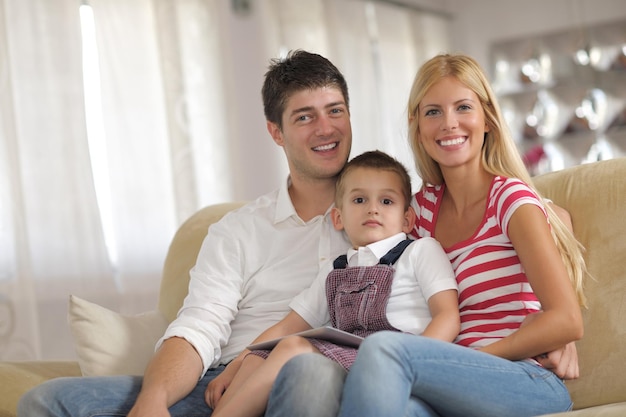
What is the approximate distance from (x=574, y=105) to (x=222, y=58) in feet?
10.2

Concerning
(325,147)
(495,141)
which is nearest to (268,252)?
(325,147)

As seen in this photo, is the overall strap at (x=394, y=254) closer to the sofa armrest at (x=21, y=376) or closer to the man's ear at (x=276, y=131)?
the man's ear at (x=276, y=131)

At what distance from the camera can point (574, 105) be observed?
21.3 feet

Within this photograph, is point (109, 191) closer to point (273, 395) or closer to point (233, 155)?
point (233, 155)

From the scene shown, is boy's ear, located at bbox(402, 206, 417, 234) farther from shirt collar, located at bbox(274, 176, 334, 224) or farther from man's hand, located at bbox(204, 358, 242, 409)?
man's hand, located at bbox(204, 358, 242, 409)

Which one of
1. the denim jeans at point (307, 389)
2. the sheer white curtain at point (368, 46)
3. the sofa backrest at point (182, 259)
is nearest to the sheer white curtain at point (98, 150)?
the sheer white curtain at point (368, 46)

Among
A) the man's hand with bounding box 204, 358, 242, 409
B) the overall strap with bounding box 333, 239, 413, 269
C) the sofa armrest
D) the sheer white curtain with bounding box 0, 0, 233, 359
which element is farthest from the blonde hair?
the sheer white curtain with bounding box 0, 0, 233, 359

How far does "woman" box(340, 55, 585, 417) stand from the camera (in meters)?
1.69

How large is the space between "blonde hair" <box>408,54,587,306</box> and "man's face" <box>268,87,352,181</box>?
27cm

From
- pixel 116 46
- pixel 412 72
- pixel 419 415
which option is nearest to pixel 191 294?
pixel 419 415

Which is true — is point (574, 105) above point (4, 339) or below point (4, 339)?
above

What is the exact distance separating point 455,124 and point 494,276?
0.37m

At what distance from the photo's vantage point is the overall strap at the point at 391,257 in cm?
208

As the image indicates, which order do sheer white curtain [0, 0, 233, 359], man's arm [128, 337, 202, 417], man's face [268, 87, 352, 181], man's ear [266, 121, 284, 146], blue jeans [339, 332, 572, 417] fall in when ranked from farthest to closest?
1. sheer white curtain [0, 0, 233, 359]
2. man's ear [266, 121, 284, 146]
3. man's face [268, 87, 352, 181]
4. man's arm [128, 337, 202, 417]
5. blue jeans [339, 332, 572, 417]
